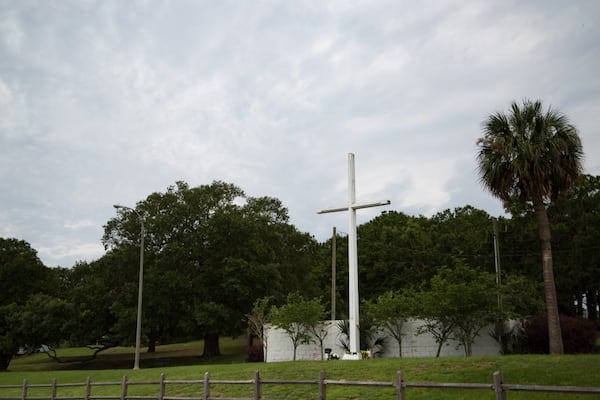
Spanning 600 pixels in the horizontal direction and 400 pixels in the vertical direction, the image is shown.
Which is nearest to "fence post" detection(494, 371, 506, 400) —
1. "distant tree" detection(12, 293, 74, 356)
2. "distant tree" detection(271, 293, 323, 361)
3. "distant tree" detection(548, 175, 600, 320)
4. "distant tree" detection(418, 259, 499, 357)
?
"distant tree" detection(418, 259, 499, 357)

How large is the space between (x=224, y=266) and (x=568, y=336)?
87.5 ft

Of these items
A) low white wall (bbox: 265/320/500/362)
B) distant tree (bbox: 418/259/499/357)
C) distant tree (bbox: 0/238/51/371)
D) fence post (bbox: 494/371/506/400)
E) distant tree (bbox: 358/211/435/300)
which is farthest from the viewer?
distant tree (bbox: 0/238/51/371)

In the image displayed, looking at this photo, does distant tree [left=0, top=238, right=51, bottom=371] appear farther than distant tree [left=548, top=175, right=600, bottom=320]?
Yes

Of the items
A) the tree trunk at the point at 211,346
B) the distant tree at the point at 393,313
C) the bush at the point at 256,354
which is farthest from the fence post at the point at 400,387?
the tree trunk at the point at 211,346

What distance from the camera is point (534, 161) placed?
23094 mm

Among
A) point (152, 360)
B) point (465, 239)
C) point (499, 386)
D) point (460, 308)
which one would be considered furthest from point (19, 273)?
point (499, 386)

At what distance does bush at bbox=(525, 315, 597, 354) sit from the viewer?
1053 inches

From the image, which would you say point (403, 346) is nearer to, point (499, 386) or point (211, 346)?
point (499, 386)

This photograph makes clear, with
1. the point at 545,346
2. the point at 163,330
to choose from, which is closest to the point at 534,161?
the point at 545,346

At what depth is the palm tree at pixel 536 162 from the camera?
913 inches

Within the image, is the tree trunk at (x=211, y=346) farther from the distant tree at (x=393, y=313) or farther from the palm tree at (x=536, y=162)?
the palm tree at (x=536, y=162)

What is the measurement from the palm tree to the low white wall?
14.7ft

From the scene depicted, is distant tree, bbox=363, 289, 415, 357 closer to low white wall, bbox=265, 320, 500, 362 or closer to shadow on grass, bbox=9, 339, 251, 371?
low white wall, bbox=265, 320, 500, 362

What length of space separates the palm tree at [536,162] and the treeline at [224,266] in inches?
664
